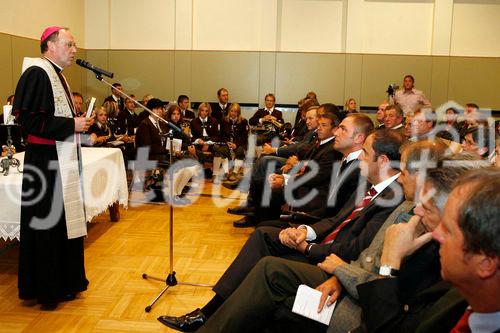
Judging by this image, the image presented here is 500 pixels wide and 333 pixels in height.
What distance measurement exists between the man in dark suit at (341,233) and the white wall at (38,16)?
645 cm

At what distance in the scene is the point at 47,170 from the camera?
314 centimetres

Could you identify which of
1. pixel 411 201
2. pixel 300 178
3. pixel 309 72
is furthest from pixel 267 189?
pixel 309 72

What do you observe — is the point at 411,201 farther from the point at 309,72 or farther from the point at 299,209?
the point at 309,72

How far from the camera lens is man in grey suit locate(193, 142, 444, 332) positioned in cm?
207

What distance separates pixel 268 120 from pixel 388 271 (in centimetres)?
669

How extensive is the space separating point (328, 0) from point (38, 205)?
27.7 feet

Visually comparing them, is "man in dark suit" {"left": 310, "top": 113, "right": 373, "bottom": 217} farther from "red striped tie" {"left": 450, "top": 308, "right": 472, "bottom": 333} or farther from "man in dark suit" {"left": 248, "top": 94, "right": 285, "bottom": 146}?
"man in dark suit" {"left": 248, "top": 94, "right": 285, "bottom": 146}

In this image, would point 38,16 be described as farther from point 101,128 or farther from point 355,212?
point 355,212

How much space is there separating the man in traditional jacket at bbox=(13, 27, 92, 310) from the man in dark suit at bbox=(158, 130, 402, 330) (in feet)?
3.05

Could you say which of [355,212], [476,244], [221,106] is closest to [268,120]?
[221,106]

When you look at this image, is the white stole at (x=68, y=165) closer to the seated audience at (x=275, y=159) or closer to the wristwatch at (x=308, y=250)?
the wristwatch at (x=308, y=250)

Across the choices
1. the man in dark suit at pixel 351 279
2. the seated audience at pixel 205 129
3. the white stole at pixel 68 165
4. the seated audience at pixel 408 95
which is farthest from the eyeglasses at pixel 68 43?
the seated audience at pixel 408 95

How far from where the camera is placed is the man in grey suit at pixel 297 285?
6.79 feet

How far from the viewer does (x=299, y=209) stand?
3.78m
